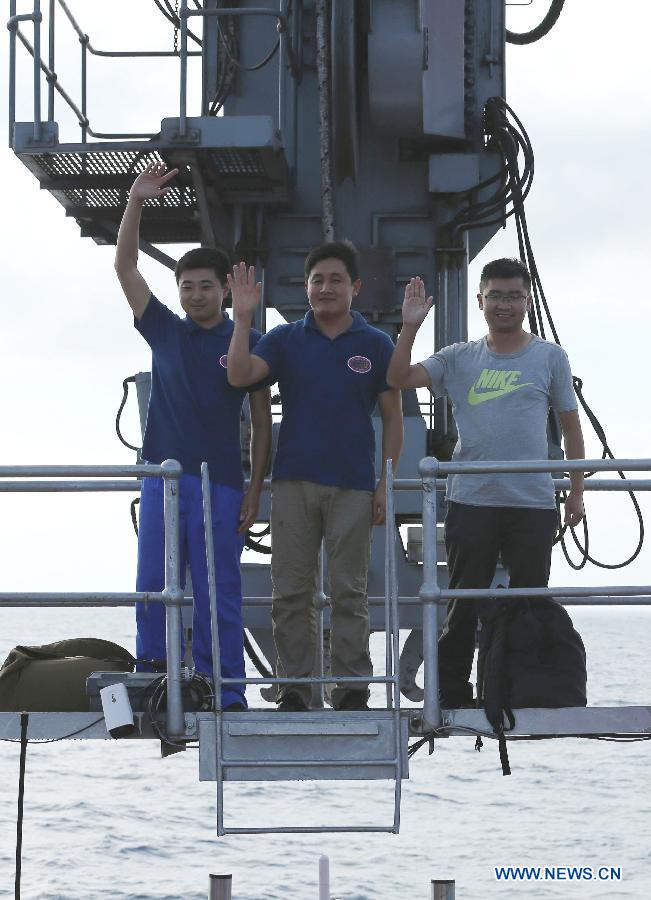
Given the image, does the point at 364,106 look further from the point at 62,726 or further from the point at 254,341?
the point at 62,726

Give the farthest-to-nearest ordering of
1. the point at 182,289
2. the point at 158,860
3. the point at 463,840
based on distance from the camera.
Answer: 1. the point at 463,840
2. the point at 158,860
3. the point at 182,289

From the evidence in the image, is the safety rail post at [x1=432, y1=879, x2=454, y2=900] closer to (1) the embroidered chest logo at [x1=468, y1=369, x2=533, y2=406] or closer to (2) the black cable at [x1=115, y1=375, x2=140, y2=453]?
(2) the black cable at [x1=115, y1=375, x2=140, y2=453]

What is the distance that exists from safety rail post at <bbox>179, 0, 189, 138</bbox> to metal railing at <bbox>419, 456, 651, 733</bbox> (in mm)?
4720

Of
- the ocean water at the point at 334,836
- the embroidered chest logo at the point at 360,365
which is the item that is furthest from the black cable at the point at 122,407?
the ocean water at the point at 334,836

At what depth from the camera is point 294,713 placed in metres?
5.54

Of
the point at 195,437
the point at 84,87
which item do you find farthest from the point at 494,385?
the point at 84,87

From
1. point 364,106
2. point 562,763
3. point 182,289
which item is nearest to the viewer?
point 182,289

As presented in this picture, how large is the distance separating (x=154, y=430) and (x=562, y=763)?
134 feet

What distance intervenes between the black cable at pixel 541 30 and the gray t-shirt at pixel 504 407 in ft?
21.4

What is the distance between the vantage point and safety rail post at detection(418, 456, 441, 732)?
17.8ft

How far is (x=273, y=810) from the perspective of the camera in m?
33.6

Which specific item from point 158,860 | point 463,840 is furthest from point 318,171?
point 463,840

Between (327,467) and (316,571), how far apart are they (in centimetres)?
43

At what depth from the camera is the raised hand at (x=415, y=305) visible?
560 cm
